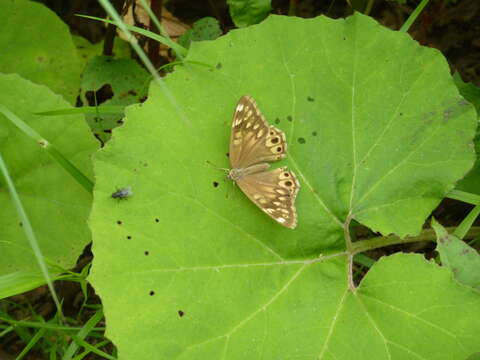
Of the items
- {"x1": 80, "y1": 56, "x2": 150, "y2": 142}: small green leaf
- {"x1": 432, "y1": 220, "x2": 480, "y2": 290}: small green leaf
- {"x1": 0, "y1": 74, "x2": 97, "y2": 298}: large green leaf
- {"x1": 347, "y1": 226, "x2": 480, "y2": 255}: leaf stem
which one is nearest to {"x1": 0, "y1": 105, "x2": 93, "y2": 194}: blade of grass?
{"x1": 0, "y1": 74, "x2": 97, "y2": 298}: large green leaf

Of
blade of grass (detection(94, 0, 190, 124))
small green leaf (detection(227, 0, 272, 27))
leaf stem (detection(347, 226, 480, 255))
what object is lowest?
leaf stem (detection(347, 226, 480, 255))

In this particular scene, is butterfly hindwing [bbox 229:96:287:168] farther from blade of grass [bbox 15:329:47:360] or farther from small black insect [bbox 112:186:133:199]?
blade of grass [bbox 15:329:47:360]

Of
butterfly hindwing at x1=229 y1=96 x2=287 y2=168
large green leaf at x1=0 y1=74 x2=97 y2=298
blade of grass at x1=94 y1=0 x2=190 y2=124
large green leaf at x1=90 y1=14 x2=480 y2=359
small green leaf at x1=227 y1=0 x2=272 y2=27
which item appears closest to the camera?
blade of grass at x1=94 y1=0 x2=190 y2=124

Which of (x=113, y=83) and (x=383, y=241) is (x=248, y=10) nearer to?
(x=113, y=83)

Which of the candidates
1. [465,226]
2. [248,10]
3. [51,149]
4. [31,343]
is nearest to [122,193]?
[51,149]

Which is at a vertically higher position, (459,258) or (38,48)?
(459,258)

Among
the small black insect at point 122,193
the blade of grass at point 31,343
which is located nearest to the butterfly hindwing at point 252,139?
the small black insect at point 122,193
